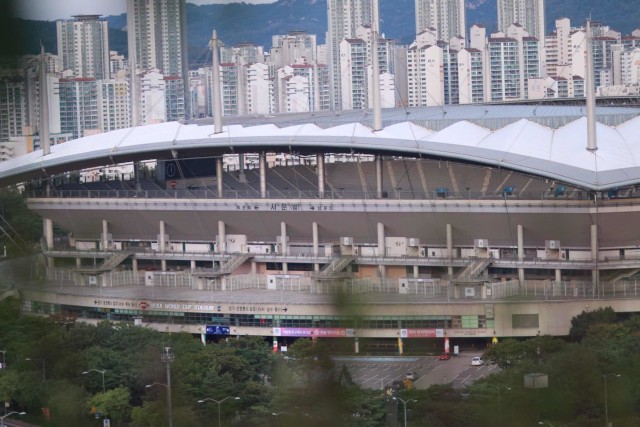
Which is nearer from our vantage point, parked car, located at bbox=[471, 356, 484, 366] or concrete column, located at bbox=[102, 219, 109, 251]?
parked car, located at bbox=[471, 356, 484, 366]

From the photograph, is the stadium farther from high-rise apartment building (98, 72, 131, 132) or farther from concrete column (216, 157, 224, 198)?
high-rise apartment building (98, 72, 131, 132)

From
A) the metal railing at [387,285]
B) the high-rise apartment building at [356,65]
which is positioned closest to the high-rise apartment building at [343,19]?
the high-rise apartment building at [356,65]

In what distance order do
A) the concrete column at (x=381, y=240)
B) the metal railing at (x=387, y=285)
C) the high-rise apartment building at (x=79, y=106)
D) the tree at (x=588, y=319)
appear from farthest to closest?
the high-rise apartment building at (x=79, y=106), the concrete column at (x=381, y=240), the metal railing at (x=387, y=285), the tree at (x=588, y=319)

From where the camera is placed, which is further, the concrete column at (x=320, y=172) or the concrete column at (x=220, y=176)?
the concrete column at (x=220, y=176)

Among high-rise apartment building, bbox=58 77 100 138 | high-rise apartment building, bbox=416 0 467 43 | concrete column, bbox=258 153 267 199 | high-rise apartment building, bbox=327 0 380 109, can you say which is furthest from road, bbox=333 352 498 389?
high-rise apartment building, bbox=416 0 467 43

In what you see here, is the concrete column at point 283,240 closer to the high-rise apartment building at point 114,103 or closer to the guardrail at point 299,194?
the guardrail at point 299,194

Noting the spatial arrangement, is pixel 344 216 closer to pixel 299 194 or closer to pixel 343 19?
pixel 299 194
